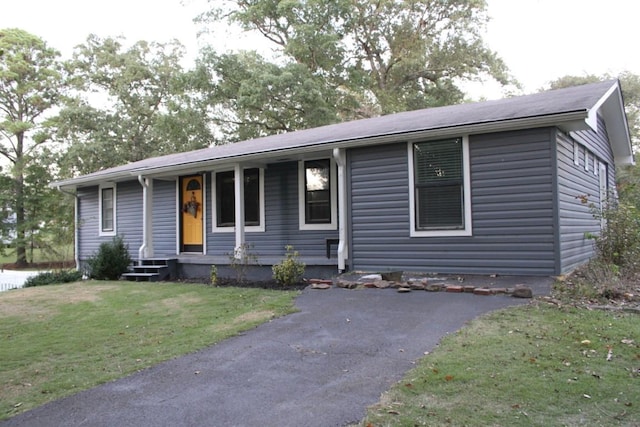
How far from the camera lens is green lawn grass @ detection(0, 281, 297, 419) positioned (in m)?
4.06

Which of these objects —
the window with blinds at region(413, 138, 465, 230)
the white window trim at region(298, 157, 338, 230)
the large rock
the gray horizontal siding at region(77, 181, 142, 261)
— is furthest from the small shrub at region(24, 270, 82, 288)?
the large rock

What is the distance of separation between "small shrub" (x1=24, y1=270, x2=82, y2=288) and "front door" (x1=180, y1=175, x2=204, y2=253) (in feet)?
9.11

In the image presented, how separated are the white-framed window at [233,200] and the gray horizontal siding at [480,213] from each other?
315 centimetres

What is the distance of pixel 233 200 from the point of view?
12.0 metres

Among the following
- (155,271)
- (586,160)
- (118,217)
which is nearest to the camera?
(586,160)

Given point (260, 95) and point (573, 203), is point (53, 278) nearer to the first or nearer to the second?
A: point (573, 203)

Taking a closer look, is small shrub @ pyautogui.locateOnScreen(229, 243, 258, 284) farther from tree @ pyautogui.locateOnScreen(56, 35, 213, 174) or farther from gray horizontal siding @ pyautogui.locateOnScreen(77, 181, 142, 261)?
tree @ pyautogui.locateOnScreen(56, 35, 213, 174)

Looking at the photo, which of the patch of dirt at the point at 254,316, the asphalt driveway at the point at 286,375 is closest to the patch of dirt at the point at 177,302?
the patch of dirt at the point at 254,316

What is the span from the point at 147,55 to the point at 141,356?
27027 millimetres

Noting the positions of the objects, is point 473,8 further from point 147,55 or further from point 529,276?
point 529,276

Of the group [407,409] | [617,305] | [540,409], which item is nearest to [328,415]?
[407,409]

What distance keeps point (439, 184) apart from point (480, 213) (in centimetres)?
86

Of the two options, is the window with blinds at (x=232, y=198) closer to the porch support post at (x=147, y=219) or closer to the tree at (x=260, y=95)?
the porch support post at (x=147, y=219)

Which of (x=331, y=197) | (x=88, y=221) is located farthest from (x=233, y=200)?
(x=88, y=221)
